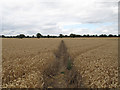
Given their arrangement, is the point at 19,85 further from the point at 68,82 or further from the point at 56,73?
the point at 56,73

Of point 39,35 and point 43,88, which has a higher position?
point 39,35

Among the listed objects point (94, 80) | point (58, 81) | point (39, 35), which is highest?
point (39, 35)

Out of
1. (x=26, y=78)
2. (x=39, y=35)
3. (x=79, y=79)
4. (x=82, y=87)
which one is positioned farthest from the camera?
(x=39, y=35)

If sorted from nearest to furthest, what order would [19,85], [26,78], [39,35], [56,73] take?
[19,85], [26,78], [56,73], [39,35]

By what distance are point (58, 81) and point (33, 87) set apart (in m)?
2.82

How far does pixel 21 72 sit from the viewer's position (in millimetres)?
9117

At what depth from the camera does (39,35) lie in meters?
165

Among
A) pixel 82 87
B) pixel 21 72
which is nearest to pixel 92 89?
pixel 82 87

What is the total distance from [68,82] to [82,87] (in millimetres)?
1664

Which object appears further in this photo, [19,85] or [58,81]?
[58,81]

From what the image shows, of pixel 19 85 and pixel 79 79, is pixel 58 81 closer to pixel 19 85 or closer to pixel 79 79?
pixel 79 79

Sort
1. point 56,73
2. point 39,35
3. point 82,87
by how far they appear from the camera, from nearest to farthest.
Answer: point 82,87 → point 56,73 → point 39,35

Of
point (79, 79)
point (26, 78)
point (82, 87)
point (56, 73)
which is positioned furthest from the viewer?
point (56, 73)

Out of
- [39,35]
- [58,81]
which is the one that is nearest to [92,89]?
[58,81]
